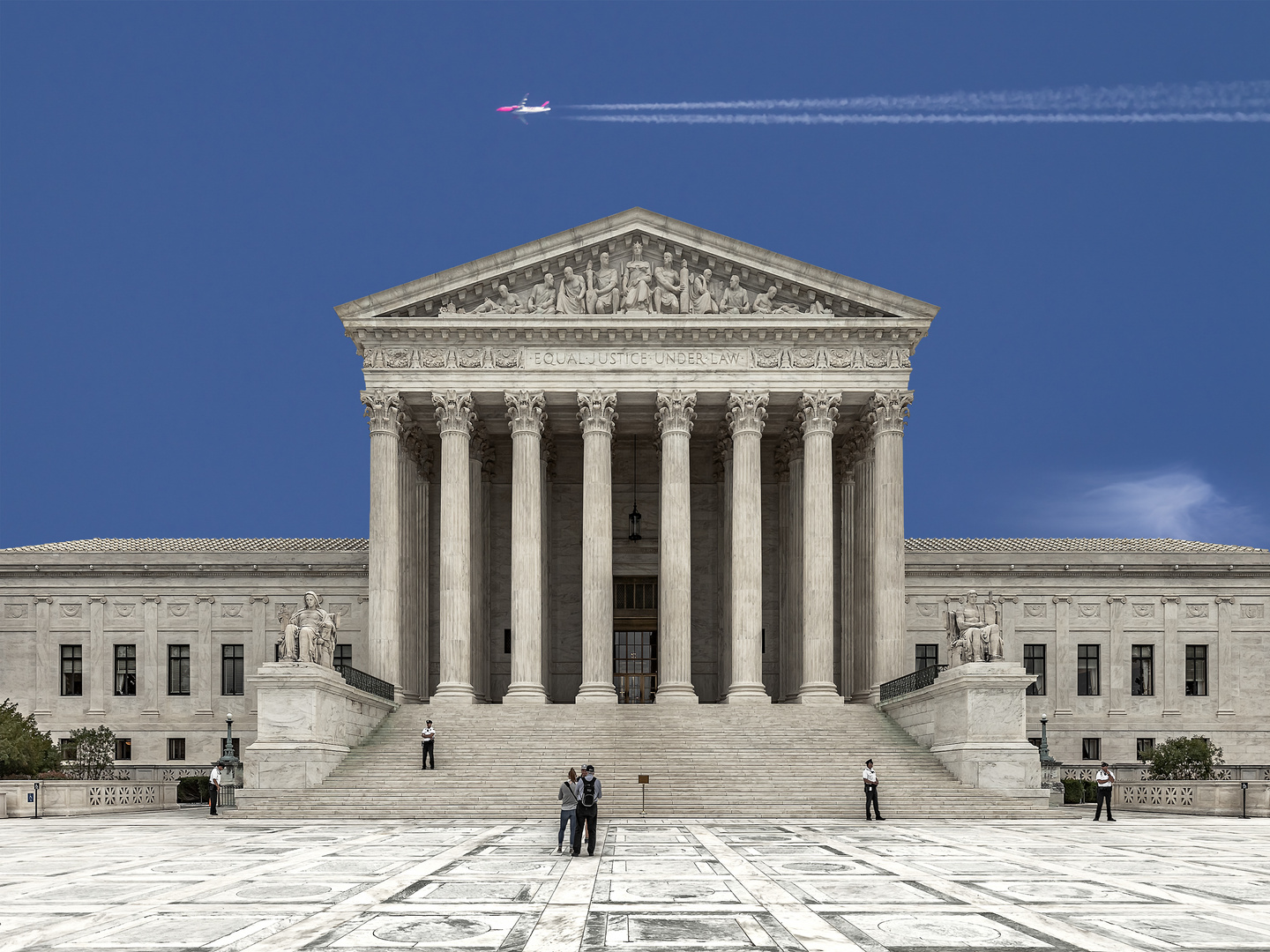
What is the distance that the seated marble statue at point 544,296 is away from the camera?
49.0 m

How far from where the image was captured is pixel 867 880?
18.3 metres

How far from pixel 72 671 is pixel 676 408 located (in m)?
31.2

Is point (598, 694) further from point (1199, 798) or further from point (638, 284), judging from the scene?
point (1199, 798)

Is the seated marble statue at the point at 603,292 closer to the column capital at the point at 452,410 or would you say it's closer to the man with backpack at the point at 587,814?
the column capital at the point at 452,410

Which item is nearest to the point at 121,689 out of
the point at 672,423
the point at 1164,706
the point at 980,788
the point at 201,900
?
the point at 672,423

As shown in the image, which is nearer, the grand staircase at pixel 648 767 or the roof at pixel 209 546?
the grand staircase at pixel 648 767

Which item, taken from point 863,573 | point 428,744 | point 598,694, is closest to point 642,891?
point 428,744

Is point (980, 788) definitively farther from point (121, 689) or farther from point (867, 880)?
point (121, 689)

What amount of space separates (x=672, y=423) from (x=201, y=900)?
34230 millimetres

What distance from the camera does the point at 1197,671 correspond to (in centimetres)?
5731

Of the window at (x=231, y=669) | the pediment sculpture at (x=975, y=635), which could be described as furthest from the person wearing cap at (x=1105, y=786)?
the window at (x=231, y=669)

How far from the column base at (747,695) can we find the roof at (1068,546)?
15393 mm

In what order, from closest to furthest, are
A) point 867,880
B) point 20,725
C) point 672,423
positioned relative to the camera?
point 867,880
point 20,725
point 672,423

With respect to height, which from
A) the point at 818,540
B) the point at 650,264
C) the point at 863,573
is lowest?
the point at 863,573
